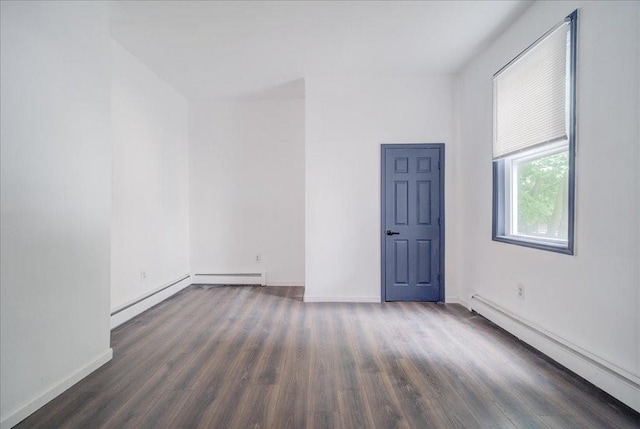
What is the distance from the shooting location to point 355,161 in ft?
13.2

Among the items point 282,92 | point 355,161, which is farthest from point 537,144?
point 282,92

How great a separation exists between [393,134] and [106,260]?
351cm

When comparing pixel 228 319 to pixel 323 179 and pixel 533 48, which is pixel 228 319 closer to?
pixel 323 179

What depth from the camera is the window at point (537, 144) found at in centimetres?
222

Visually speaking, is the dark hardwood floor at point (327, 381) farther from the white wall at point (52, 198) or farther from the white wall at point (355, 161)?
the white wall at point (355, 161)

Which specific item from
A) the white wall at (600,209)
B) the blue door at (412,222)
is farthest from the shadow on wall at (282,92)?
the white wall at (600,209)

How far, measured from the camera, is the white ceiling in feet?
8.70

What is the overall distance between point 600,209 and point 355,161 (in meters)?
2.59

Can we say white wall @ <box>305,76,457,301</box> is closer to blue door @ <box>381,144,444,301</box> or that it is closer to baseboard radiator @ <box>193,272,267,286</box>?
blue door @ <box>381,144,444,301</box>

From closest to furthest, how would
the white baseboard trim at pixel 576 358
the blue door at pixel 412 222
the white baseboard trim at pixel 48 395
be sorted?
the white baseboard trim at pixel 48 395 → the white baseboard trim at pixel 576 358 → the blue door at pixel 412 222

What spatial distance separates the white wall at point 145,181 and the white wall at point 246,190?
0.25 meters

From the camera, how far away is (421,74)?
394 cm

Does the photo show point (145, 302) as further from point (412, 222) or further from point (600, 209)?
point (600, 209)

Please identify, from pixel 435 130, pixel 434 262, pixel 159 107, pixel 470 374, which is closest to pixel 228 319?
pixel 470 374
